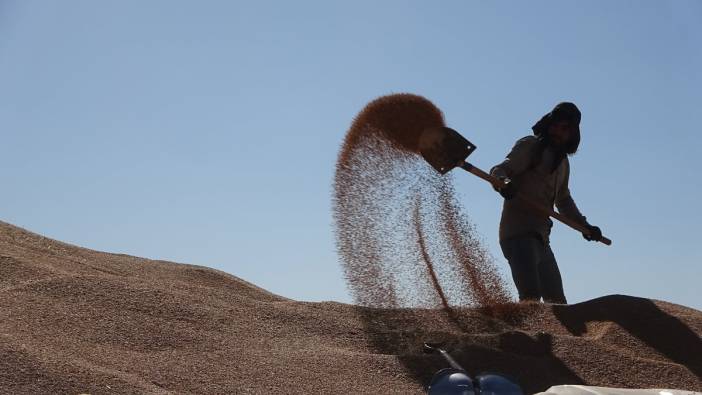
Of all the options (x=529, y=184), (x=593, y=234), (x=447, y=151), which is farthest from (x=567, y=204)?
(x=447, y=151)

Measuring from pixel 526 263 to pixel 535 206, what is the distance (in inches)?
13.4

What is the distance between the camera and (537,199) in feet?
19.2

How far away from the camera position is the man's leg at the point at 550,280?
231 inches

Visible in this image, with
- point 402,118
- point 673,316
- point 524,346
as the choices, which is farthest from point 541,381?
point 402,118

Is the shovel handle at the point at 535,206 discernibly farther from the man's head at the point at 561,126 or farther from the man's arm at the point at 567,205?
the man's head at the point at 561,126

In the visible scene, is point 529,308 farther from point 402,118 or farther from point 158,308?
point 158,308

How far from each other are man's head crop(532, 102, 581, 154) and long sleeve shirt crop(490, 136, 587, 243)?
7cm

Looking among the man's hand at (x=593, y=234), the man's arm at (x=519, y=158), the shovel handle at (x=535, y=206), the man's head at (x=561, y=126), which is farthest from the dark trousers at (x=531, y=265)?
→ the man's head at (x=561, y=126)

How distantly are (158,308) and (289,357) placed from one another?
718 mm

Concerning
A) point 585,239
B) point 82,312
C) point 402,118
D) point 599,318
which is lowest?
point 82,312

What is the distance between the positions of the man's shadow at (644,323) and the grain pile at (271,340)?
10 mm

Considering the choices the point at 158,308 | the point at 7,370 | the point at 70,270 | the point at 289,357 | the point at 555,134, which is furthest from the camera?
the point at 555,134

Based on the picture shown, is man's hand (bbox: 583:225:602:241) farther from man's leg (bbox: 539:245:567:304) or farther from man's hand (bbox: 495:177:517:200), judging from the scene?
man's hand (bbox: 495:177:517:200)

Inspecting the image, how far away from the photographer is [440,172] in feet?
18.0
